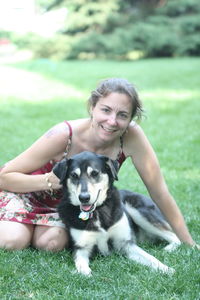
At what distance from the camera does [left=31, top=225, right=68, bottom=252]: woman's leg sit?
13.5ft

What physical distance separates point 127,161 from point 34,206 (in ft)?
11.4

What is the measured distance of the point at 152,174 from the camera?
4.34 meters

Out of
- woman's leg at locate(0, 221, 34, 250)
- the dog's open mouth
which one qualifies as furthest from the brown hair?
woman's leg at locate(0, 221, 34, 250)

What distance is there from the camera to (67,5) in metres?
32.1

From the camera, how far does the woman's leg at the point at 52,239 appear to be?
411 cm

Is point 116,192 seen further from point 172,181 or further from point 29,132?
point 29,132

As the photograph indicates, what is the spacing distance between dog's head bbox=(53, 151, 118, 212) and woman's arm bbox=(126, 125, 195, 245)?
1.39ft

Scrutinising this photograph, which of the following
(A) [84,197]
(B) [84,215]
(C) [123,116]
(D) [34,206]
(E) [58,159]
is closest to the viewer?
(A) [84,197]

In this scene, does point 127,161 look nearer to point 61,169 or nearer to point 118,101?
point 118,101

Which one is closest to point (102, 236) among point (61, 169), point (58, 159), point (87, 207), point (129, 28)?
point (87, 207)

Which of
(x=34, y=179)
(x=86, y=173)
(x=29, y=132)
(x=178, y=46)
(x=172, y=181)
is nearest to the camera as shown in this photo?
(x=86, y=173)

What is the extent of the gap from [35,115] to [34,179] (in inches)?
297

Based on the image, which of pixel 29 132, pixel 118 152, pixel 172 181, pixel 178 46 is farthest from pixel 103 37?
pixel 118 152

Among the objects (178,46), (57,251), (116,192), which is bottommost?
(178,46)
